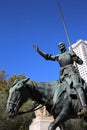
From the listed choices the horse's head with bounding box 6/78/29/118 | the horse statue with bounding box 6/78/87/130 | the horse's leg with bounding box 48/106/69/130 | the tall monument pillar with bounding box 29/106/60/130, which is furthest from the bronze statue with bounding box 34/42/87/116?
the tall monument pillar with bounding box 29/106/60/130

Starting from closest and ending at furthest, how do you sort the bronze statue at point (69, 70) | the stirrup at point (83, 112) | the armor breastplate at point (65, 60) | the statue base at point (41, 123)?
1. the stirrup at point (83, 112)
2. the bronze statue at point (69, 70)
3. the armor breastplate at point (65, 60)
4. the statue base at point (41, 123)

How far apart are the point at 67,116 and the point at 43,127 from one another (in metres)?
8.93

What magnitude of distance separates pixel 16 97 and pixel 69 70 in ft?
6.11

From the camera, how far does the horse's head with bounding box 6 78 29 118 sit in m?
6.23

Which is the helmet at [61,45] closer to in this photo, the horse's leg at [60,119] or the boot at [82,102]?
the boot at [82,102]

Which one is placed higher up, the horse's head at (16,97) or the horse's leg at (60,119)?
the horse's head at (16,97)

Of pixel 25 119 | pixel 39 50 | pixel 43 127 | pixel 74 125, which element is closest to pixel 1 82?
pixel 25 119

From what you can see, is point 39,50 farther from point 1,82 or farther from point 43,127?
point 1,82

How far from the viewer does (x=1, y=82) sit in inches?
1382

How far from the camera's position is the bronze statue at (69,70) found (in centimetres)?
652

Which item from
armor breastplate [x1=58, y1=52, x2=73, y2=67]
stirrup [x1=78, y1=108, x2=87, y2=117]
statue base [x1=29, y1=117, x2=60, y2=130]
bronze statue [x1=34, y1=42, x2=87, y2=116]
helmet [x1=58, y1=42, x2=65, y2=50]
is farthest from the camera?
statue base [x1=29, y1=117, x2=60, y2=130]

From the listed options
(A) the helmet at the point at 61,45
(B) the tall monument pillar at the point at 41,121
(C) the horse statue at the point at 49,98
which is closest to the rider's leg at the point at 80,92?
(C) the horse statue at the point at 49,98

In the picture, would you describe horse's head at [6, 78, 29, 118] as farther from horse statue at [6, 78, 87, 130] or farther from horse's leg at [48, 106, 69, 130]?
horse's leg at [48, 106, 69, 130]

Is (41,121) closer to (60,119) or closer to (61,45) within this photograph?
(61,45)
